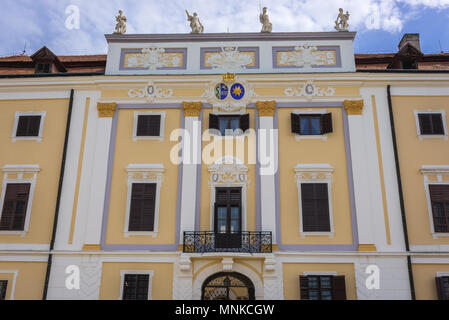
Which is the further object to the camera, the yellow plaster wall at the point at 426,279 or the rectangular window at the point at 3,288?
the rectangular window at the point at 3,288

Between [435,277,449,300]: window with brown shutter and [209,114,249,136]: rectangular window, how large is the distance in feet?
30.3

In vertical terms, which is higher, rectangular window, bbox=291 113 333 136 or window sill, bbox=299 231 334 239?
rectangular window, bbox=291 113 333 136

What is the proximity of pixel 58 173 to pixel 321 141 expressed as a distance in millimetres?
10845

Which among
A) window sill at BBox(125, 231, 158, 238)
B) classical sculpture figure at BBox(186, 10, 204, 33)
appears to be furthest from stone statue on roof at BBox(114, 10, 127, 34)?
window sill at BBox(125, 231, 158, 238)

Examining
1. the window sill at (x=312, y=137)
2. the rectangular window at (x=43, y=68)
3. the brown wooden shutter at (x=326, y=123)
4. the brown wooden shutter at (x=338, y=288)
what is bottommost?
the brown wooden shutter at (x=338, y=288)

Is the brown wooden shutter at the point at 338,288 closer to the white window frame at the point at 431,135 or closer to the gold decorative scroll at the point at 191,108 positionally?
Result: the white window frame at the point at 431,135

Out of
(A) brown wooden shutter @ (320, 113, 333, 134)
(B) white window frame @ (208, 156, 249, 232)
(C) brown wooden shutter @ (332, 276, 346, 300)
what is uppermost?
(A) brown wooden shutter @ (320, 113, 333, 134)

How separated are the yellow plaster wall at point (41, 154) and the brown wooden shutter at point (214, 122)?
245 inches

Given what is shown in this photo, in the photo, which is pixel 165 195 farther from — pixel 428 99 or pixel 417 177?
pixel 428 99

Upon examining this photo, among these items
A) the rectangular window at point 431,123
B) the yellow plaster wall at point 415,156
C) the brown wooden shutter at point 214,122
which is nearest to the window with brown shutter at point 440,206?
the yellow plaster wall at point 415,156

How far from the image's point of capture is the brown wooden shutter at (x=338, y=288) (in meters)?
16.5

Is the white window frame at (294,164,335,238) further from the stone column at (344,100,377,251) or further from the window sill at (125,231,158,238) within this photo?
the window sill at (125,231,158,238)

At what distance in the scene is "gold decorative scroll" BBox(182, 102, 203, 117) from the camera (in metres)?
19.4

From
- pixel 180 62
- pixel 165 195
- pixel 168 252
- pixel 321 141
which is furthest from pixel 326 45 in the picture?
pixel 168 252
